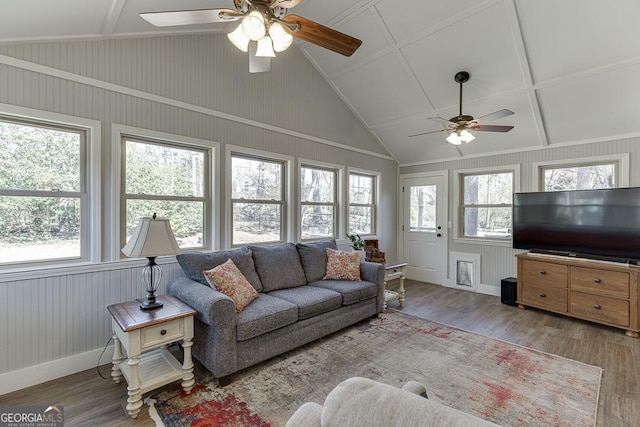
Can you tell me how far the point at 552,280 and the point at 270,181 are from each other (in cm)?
Result: 395

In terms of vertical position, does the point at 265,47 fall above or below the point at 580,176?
above

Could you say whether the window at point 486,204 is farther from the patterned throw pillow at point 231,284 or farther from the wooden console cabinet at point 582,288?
the patterned throw pillow at point 231,284

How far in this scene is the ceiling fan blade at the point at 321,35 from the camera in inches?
71.8

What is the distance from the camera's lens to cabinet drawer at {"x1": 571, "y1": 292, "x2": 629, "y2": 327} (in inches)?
130

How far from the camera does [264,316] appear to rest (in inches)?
97.9

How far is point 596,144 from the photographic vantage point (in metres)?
3.95

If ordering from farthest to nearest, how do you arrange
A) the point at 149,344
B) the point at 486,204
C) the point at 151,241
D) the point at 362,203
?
1. the point at 362,203
2. the point at 486,204
3. the point at 151,241
4. the point at 149,344

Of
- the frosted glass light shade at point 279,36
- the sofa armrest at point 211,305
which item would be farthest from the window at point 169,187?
the frosted glass light shade at point 279,36

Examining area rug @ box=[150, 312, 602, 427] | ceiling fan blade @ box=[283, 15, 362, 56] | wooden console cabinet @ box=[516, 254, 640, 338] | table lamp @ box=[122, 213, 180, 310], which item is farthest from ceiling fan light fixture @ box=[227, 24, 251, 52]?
wooden console cabinet @ box=[516, 254, 640, 338]

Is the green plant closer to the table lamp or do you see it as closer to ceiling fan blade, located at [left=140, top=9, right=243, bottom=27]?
the table lamp

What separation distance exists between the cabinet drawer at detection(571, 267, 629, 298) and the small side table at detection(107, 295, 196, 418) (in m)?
4.37

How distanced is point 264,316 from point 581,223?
407 cm

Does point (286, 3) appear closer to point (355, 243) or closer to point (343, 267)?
point (343, 267)

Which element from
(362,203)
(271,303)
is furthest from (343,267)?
(362,203)
